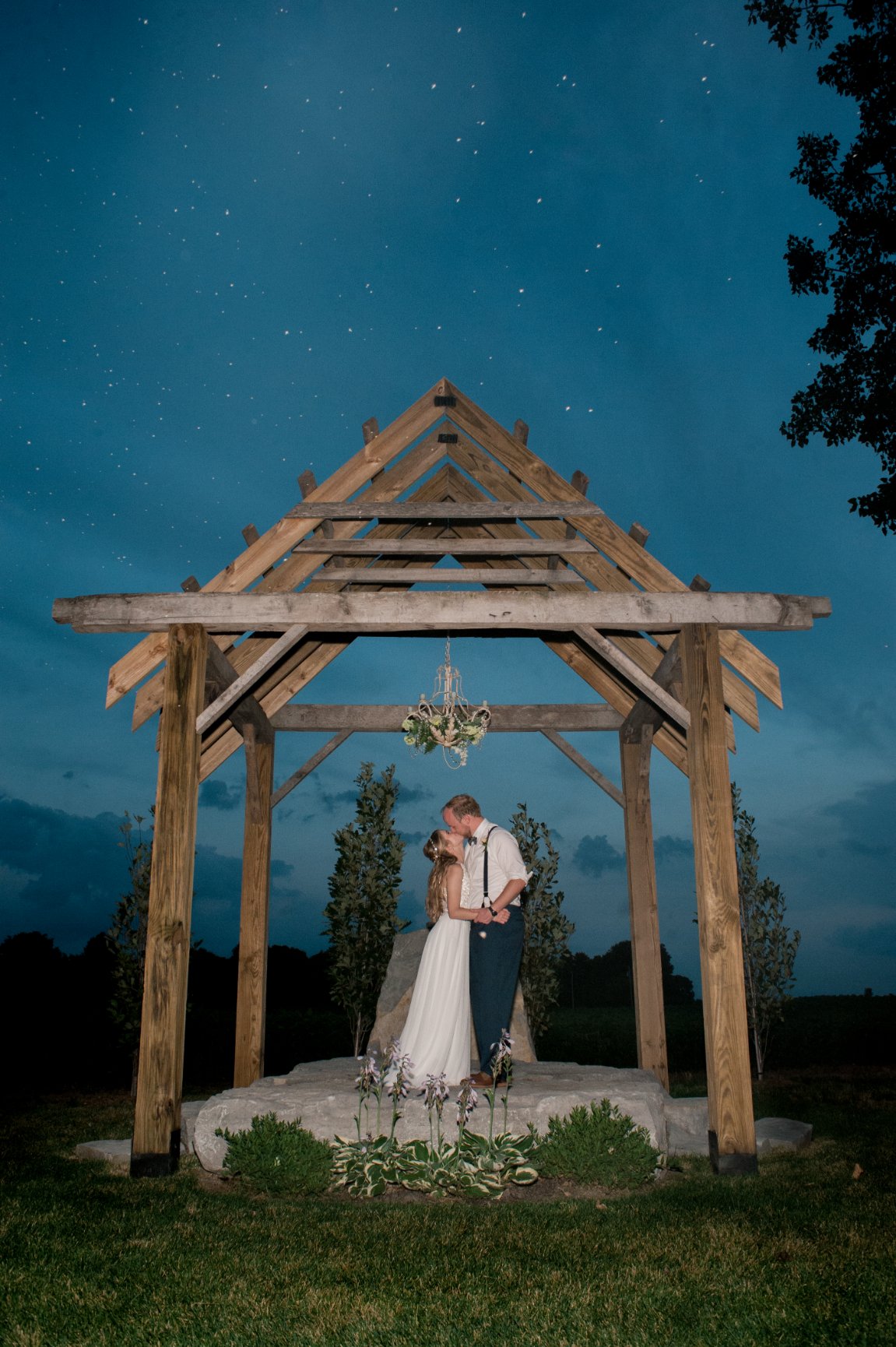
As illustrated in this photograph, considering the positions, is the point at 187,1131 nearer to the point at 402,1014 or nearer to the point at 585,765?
the point at 402,1014

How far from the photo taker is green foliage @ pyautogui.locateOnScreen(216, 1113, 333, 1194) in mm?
6645

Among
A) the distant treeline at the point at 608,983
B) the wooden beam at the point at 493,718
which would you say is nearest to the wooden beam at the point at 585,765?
the wooden beam at the point at 493,718

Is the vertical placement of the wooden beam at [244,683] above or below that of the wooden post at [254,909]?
above

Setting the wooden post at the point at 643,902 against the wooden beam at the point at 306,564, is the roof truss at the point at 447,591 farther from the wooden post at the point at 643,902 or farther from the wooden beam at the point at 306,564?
the wooden post at the point at 643,902

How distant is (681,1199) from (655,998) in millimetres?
4363

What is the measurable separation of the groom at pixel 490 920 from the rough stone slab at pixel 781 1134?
228 centimetres

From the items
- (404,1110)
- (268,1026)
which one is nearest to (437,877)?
(404,1110)

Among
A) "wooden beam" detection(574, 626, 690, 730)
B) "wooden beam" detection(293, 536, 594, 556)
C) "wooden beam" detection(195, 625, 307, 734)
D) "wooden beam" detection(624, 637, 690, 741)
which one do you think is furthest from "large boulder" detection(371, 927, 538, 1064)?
"wooden beam" detection(293, 536, 594, 556)

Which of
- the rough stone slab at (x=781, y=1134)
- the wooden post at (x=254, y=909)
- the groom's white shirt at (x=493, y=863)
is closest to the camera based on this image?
the groom's white shirt at (x=493, y=863)

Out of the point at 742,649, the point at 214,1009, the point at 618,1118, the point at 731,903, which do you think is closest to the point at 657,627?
the point at 742,649

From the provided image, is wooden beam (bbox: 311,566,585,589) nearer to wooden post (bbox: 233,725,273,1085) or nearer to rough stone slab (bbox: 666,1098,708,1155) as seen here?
wooden post (bbox: 233,725,273,1085)

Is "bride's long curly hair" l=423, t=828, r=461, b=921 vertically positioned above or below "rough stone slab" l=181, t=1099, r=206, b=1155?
above

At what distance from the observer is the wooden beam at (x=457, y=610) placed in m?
7.66

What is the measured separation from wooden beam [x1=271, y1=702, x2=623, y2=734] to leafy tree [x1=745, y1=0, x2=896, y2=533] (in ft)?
22.7
